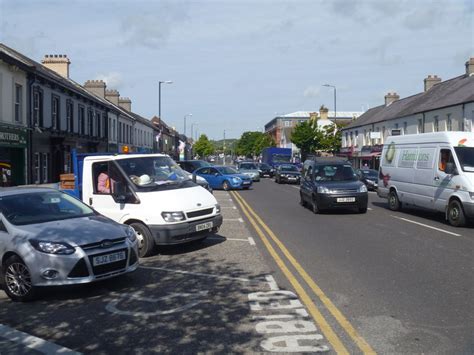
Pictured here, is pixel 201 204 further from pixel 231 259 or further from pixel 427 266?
pixel 427 266

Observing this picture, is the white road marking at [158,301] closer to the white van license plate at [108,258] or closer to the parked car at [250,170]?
the white van license plate at [108,258]

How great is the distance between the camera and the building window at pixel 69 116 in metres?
32.9

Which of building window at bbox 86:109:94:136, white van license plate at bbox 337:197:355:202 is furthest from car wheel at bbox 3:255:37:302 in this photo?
building window at bbox 86:109:94:136

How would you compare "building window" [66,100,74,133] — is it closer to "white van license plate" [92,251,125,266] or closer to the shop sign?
the shop sign

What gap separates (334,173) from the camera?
17297mm

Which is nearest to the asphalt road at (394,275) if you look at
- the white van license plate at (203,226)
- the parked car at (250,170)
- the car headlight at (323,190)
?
the white van license plate at (203,226)

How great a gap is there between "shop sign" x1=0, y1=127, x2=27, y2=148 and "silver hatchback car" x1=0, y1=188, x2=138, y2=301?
662 inches

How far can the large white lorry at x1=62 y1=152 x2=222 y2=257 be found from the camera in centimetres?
920

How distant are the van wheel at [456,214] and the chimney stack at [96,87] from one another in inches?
1609

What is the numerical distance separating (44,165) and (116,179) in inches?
824

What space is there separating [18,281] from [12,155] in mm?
20447

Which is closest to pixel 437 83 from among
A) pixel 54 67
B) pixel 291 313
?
pixel 54 67

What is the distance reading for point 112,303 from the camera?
637cm

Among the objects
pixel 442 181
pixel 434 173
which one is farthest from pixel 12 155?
pixel 442 181
